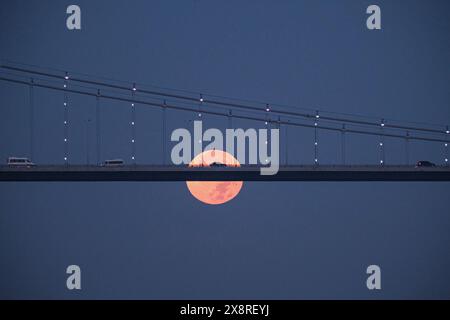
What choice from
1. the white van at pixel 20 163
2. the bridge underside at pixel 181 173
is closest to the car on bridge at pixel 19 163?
the white van at pixel 20 163

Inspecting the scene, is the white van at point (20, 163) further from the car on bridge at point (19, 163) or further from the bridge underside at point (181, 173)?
the bridge underside at point (181, 173)

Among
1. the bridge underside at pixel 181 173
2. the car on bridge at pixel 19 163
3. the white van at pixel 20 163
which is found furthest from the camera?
the white van at pixel 20 163

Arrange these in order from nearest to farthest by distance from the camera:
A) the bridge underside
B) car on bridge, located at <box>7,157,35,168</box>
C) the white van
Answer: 1. the bridge underside
2. car on bridge, located at <box>7,157,35,168</box>
3. the white van

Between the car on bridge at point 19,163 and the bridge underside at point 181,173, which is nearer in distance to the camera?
the bridge underside at point 181,173

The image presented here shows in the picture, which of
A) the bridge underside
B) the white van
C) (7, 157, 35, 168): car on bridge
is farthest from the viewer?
the white van

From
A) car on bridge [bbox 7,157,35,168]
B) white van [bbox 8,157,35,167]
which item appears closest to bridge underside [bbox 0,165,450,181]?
car on bridge [bbox 7,157,35,168]

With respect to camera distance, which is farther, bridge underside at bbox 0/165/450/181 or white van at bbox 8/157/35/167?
white van at bbox 8/157/35/167

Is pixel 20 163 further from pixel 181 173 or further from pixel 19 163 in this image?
pixel 181 173

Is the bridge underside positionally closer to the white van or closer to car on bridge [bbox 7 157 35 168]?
car on bridge [bbox 7 157 35 168]
